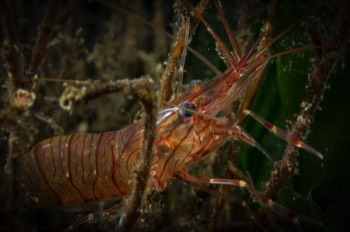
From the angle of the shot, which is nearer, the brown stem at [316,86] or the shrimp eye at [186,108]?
the brown stem at [316,86]

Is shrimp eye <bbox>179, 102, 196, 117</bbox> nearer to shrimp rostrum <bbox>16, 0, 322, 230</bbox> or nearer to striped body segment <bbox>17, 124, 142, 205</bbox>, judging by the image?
shrimp rostrum <bbox>16, 0, 322, 230</bbox>

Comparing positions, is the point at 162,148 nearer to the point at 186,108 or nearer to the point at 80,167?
the point at 186,108

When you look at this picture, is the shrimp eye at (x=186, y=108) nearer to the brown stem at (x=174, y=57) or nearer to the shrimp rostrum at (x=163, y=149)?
the shrimp rostrum at (x=163, y=149)

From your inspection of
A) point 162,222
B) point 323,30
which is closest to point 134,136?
point 162,222

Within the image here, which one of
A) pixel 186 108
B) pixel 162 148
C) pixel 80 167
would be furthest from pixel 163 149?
pixel 80 167

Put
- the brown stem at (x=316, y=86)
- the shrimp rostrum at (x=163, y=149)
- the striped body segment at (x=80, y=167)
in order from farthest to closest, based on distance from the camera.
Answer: the striped body segment at (x=80, y=167)
the shrimp rostrum at (x=163, y=149)
the brown stem at (x=316, y=86)

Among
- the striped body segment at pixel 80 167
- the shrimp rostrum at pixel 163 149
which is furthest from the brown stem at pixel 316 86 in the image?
the striped body segment at pixel 80 167

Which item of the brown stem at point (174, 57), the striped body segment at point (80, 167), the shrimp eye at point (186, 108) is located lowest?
the striped body segment at point (80, 167)

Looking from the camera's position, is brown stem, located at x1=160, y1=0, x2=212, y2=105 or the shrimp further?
brown stem, located at x1=160, y1=0, x2=212, y2=105

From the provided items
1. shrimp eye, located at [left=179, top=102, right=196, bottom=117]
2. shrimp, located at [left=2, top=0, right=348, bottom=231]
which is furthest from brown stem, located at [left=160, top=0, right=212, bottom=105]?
shrimp eye, located at [left=179, top=102, right=196, bottom=117]
